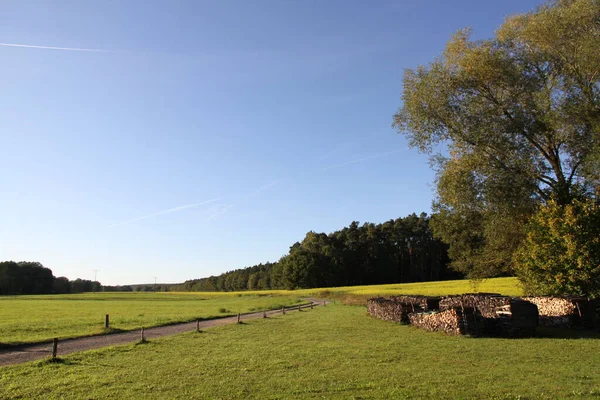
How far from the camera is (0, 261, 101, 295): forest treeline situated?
152 m

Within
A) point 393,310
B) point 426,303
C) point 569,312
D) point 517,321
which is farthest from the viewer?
point 426,303

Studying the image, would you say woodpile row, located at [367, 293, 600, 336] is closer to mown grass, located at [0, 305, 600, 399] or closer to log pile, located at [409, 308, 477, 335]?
log pile, located at [409, 308, 477, 335]

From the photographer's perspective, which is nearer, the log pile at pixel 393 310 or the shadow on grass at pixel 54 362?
the shadow on grass at pixel 54 362

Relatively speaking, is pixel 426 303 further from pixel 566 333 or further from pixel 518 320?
pixel 566 333

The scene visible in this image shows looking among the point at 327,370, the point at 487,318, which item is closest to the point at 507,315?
the point at 487,318

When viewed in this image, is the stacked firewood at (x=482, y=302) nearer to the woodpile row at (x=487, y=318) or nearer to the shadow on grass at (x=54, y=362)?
the woodpile row at (x=487, y=318)

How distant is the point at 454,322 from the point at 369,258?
366ft

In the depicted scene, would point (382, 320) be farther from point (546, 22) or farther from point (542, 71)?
point (546, 22)

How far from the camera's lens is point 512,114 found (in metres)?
25.5

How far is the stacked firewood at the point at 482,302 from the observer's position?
24392 mm

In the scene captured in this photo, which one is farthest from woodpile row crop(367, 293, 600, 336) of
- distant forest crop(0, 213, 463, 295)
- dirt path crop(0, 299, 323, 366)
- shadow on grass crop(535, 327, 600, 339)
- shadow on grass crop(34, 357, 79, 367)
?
distant forest crop(0, 213, 463, 295)

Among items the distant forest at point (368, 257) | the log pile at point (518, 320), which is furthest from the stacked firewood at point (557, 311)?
the distant forest at point (368, 257)

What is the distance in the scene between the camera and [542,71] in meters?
26.0

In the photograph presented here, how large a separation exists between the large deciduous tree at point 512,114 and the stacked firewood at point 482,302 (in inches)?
185
